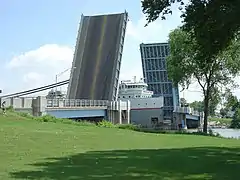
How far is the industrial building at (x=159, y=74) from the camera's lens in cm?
6081

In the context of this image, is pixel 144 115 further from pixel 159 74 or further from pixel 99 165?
pixel 99 165

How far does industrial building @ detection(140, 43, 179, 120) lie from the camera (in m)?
60.8

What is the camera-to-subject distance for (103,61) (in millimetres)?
44031

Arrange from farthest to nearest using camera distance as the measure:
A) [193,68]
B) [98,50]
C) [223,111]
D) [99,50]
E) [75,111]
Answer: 1. [223,111]
2. [75,111]
3. [99,50]
4. [98,50]
5. [193,68]

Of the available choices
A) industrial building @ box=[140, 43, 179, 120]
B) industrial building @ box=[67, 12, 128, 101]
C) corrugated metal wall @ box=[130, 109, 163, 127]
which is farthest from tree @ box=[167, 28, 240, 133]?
corrugated metal wall @ box=[130, 109, 163, 127]

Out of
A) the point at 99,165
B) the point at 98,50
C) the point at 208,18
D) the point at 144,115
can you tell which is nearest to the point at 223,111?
the point at 144,115

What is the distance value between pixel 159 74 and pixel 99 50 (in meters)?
23.0

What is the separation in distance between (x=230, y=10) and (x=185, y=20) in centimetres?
257

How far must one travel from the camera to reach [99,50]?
43344mm

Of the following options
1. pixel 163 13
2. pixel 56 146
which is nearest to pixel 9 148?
pixel 56 146

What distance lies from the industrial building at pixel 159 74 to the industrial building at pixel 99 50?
12586mm

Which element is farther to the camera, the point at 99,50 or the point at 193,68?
the point at 99,50

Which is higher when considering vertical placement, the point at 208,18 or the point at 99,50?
the point at 99,50

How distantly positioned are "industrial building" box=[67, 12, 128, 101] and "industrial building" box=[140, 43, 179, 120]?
12586 millimetres
